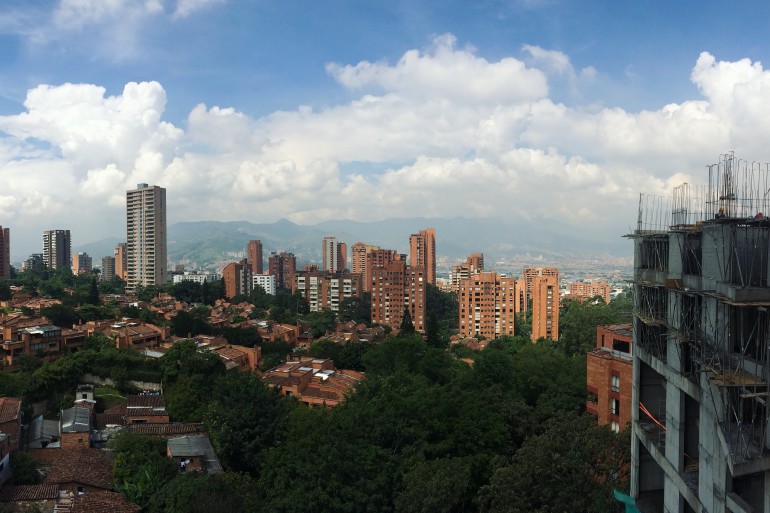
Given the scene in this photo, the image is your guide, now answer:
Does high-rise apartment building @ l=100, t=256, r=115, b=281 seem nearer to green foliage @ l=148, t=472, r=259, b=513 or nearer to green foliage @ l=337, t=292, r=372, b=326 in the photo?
green foliage @ l=337, t=292, r=372, b=326

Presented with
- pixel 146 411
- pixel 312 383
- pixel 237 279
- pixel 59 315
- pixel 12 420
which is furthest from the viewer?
pixel 237 279

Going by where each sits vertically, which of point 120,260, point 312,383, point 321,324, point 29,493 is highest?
point 120,260

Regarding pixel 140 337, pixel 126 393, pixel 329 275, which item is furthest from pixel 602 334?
pixel 329 275

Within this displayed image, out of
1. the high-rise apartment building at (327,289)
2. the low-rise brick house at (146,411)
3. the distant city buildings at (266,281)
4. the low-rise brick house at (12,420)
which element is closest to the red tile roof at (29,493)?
the low-rise brick house at (12,420)

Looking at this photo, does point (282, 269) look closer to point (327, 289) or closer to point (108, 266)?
point (327, 289)

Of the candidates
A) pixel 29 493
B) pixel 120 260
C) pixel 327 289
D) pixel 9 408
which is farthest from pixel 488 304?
→ pixel 120 260

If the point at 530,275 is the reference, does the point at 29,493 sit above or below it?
below
